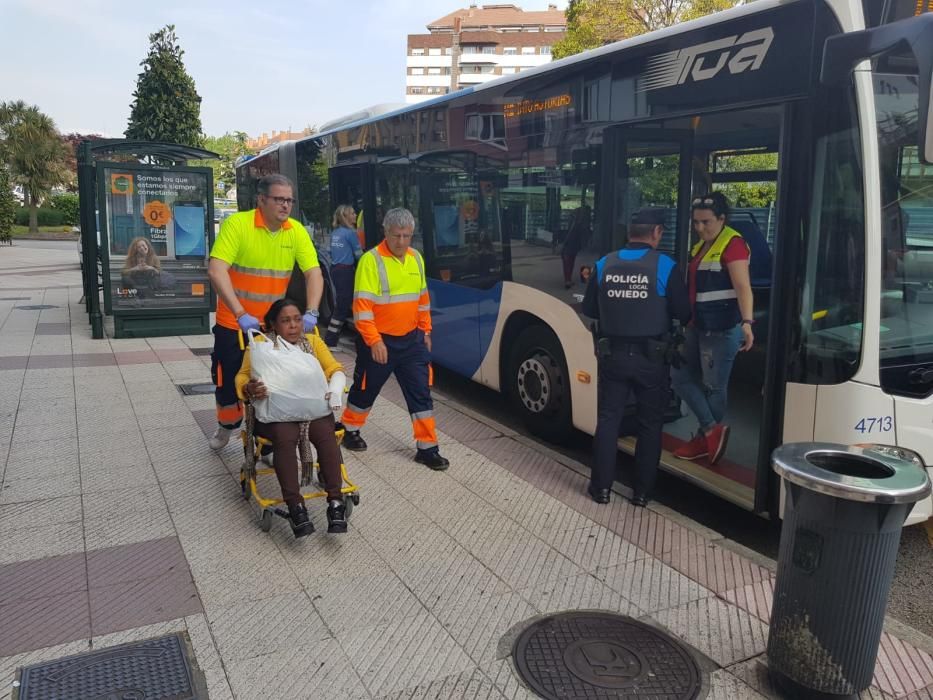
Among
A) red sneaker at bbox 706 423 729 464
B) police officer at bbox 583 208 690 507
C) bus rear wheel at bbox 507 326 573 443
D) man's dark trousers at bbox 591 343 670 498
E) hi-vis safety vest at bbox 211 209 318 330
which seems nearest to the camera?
police officer at bbox 583 208 690 507

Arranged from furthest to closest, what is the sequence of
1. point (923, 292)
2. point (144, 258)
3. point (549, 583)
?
point (144, 258) < point (923, 292) < point (549, 583)

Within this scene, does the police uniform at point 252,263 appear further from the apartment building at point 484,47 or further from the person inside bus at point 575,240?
the apartment building at point 484,47

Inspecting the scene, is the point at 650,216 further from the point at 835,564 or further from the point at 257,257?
Result: the point at 835,564

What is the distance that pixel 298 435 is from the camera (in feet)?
13.8

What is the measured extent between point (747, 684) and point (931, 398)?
1864mm

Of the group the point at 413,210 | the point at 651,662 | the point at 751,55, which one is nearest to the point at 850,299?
the point at 751,55

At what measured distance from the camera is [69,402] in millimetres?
7086

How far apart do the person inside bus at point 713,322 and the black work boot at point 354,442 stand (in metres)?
2.30

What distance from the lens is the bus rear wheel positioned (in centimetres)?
614

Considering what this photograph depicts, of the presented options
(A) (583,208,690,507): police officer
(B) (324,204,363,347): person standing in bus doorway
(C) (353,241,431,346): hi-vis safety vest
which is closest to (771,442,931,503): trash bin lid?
(A) (583,208,690,507): police officer

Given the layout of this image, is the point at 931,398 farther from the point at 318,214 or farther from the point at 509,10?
the point at 509,10

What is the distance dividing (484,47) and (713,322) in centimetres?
9779

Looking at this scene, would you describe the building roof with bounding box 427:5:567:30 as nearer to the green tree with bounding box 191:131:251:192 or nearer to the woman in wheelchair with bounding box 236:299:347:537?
the green tree with bounding box 191:131:251:192

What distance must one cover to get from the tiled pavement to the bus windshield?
127 cm
